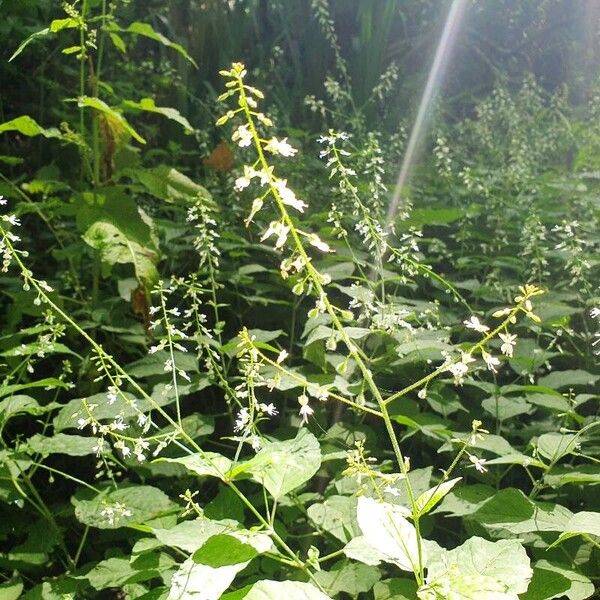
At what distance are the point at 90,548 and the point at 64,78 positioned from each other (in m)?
2.25

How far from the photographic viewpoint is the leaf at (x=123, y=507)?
138 cm

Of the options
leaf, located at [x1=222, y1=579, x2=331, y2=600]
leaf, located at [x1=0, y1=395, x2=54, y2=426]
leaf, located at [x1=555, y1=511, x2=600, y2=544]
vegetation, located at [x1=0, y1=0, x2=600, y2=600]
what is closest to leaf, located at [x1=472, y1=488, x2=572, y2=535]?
vegetation, located at [x1=0, y1=0, x2=600, y2=600]

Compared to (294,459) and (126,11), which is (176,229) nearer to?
(294,459)

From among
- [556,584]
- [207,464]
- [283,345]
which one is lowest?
[283,345]

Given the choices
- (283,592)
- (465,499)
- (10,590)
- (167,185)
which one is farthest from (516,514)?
(167,185)

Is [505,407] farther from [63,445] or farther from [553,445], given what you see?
[63,445]

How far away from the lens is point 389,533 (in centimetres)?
90

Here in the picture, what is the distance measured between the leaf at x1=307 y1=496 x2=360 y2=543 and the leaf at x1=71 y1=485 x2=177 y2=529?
0.27m

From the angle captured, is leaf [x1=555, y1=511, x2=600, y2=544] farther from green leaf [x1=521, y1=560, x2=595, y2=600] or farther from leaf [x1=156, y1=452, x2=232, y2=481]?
leaf [x1=156, y1=452, x2=232, y2=481]

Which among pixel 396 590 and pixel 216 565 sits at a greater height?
pixel 216 565

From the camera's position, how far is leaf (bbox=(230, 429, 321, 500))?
103 centimetres

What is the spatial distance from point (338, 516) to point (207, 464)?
1.12 ft

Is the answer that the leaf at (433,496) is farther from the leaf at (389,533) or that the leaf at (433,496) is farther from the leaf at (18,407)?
the leaf at (18,407)

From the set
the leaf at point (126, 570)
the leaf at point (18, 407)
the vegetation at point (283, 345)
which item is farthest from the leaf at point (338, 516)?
the leaf at point (18, 407)
